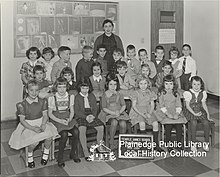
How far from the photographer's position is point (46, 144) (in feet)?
3.55

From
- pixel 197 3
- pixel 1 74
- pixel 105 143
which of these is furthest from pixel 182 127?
pixel 1 74

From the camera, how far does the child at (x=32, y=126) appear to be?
105cm

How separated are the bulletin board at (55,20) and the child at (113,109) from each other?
1.42ft

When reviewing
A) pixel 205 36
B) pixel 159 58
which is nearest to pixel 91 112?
pixel 159 58

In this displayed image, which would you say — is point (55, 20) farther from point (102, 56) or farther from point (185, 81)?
point (185, 81)

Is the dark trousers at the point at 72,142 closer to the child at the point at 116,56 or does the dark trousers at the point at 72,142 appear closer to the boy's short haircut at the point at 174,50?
the child at the point at 116,56

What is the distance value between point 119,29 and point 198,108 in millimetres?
585

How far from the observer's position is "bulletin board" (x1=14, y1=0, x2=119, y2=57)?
1438mm

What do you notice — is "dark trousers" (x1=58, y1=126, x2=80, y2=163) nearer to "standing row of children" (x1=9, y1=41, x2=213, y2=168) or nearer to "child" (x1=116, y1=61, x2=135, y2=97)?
"standing row of children" (x1=9, y1=41, x2=213, y2=168)

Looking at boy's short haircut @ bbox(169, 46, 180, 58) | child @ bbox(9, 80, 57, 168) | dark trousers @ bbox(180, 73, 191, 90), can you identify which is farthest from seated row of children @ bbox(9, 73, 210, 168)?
boy's short haircut @ bbox(169, 46, 180, 58)

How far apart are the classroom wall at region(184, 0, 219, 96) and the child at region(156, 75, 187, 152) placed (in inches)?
16.6

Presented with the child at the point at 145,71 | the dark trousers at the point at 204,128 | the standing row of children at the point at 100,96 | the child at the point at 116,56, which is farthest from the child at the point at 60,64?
the dark trousers at the point at 204,128

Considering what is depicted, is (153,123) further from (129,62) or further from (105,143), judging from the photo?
(129,62)

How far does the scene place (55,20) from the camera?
1.46 m
